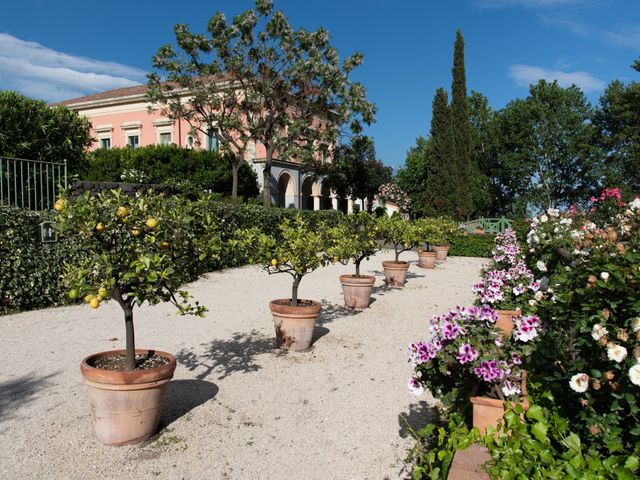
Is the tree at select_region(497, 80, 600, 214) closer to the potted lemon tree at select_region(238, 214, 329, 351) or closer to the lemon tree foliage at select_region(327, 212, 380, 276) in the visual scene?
the lemon tree foliage at select_region(327, 212, 380, 276)

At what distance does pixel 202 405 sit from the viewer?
387 cm

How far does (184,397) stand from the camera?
13.1ft

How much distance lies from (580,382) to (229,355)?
4.11 meters

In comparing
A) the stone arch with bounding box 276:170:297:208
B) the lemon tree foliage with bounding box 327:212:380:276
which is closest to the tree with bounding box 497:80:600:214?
the stone arch with bounding box 276:170:297:208

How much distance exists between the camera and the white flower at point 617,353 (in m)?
1.75

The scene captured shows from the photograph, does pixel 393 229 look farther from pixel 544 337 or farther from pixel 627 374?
pixel 627 374

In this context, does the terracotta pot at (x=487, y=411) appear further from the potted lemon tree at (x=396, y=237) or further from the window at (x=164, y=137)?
the window at (x=164, y=137)

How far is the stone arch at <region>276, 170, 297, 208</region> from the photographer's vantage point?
A: 30953mm

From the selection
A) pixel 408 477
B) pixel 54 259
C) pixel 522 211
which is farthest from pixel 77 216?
pixel 522 211

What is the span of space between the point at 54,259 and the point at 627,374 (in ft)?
25.7

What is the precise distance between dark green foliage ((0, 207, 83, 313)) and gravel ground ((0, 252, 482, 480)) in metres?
0.32

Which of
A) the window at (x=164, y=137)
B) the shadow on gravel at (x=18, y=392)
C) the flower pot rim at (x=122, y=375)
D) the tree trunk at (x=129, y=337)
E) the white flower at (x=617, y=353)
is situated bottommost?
the shadow on gravel at (x=18, y=392)

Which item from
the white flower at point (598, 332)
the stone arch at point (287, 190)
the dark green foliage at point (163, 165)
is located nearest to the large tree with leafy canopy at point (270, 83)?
the dark green foliage at point (163, 165)

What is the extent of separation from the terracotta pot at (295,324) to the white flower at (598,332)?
3724 mm
